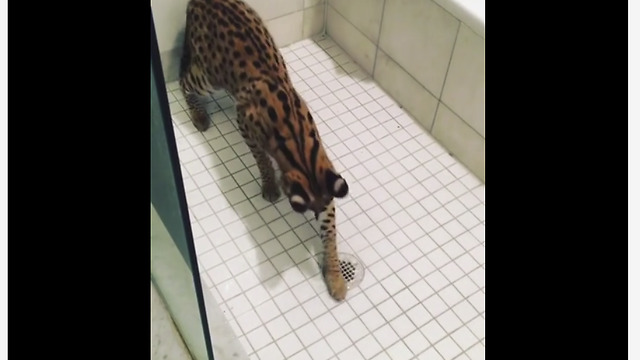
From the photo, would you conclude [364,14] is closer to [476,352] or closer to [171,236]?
[476,352]

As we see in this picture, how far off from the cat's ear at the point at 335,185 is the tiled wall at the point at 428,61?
62 centimetres

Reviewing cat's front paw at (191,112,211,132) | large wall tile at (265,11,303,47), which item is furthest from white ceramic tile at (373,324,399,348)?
large wall tile at (265,11,303,47)

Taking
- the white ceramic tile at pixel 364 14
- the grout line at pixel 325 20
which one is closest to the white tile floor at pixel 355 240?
the white ceramic tile at pixel 364 14

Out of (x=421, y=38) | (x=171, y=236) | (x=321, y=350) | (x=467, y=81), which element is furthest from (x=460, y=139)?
(x=171, y=236)

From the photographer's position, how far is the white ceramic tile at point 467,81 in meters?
1.72

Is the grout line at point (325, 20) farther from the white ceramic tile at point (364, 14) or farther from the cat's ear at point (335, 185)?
the cat's ear at point (335, 185)

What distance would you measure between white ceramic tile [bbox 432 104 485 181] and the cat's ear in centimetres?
64

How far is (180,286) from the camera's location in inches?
39.9

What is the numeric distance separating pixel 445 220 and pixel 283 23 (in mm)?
1059

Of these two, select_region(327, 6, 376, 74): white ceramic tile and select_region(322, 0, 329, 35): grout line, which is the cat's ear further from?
select_region(322, 0, 329, 35): grout line

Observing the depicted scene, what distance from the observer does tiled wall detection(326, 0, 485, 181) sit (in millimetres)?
1784

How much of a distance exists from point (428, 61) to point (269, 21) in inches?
27.2
